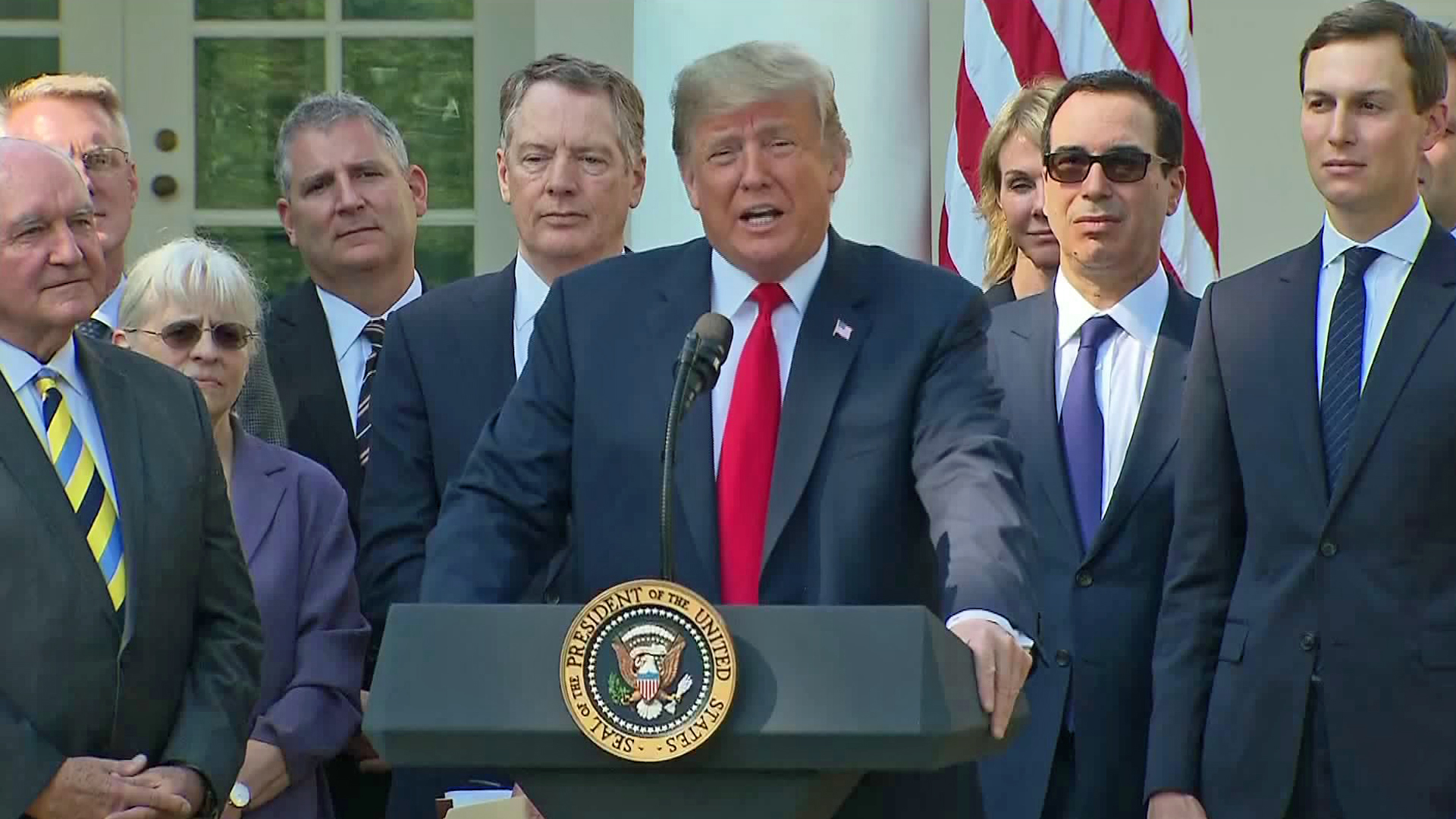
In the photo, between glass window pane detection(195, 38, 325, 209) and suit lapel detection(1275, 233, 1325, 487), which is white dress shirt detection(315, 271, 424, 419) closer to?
suit lapel detection(1275, 233, 1325, 487)

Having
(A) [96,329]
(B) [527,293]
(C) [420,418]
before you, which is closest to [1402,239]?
(B) [527,293]

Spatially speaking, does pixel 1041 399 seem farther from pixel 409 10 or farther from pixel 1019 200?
pixel 409 10

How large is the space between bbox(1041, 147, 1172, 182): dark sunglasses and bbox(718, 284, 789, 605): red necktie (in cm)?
145

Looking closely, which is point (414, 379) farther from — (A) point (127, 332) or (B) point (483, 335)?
(A) point (127, 332)

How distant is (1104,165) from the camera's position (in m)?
4.45

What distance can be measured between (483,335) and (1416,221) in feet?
5.71

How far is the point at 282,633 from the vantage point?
14.4 ft

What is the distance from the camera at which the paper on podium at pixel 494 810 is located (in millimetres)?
2854

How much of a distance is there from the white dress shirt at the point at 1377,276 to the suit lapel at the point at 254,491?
6.40 feet

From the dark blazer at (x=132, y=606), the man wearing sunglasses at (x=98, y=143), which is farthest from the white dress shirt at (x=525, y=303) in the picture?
the dark blazer at (x=132, y=606)

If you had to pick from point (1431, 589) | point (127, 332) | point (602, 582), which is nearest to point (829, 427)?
point (602, 582)

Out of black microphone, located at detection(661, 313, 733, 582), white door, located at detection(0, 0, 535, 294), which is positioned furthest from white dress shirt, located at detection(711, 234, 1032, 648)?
white door, located at detection(0, 0, 535, 294)

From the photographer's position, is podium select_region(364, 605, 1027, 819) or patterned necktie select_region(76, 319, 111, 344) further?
patterned necktie select_region(76, 319, 111, 344)

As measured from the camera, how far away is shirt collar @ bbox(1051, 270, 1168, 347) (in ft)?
14.5
